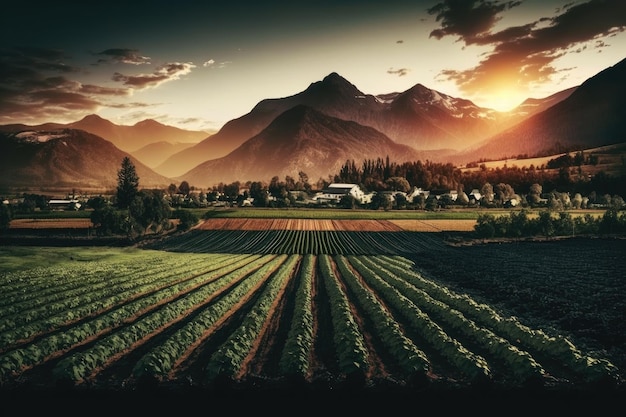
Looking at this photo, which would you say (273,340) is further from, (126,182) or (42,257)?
(126,182)

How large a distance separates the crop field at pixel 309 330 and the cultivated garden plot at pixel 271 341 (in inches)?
3.7

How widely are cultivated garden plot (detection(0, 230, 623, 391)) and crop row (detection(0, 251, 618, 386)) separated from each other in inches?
3.0

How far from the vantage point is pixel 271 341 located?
24.2m

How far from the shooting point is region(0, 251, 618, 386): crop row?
1942 cm

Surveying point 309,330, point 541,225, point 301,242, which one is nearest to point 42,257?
point 301,242

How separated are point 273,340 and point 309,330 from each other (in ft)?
7.17

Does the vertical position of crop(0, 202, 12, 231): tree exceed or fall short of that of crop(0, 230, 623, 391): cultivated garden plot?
it exceeds it

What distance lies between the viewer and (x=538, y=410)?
16531 mm

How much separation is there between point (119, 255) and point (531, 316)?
6010 centimetres

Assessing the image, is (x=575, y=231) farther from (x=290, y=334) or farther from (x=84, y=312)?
(x=84, y=312)

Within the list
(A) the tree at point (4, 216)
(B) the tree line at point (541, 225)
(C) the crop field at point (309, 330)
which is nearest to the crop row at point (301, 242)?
(B) the tree line at point (541, 225)

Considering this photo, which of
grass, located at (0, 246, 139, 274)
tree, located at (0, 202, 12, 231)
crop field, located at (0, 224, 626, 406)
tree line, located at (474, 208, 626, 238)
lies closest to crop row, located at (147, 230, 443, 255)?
tree line, located at (474, 208, 626, 238)

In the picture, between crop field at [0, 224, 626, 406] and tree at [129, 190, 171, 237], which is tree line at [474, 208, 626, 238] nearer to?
crop field at [0, 224, 626, 406]

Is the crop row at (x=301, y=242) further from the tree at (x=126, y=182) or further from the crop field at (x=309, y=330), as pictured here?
the tree at (x=126, y=182)
